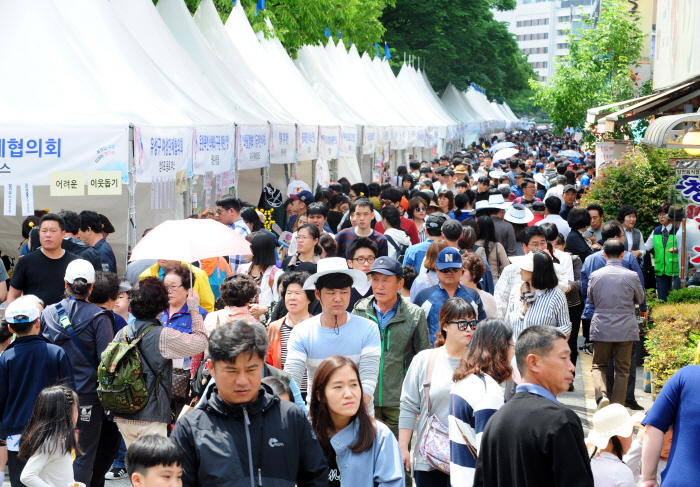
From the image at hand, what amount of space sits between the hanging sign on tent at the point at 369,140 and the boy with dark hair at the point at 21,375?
15.7 m

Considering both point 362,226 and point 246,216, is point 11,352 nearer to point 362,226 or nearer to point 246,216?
point 362,226

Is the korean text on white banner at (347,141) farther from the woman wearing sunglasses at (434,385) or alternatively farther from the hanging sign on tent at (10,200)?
the woman wearing sunglasses at (434,385)

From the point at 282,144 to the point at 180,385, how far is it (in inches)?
350

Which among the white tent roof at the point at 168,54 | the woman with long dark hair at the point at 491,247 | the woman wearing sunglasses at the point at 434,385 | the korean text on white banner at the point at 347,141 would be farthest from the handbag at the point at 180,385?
the korean text on white banner at the point at 347,141

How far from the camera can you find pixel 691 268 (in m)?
10.0

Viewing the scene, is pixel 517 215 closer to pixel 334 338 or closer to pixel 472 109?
pixel 334 338

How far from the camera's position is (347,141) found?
61.5 ft

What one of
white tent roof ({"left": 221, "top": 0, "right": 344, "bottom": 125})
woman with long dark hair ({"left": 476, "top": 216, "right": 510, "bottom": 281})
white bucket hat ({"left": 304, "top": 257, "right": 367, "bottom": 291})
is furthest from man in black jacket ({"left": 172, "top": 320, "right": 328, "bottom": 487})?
white tent roof ({"left": 221, "top": 0, "right": 344, "bottom": 125})

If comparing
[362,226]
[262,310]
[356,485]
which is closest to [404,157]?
[362,226]

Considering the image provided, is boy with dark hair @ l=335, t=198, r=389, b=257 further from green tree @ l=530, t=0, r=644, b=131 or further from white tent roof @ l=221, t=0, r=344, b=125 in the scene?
green tree @ l=530, t=0, r=644, b=131

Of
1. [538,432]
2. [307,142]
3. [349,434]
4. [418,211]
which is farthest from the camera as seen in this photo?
[307,142]

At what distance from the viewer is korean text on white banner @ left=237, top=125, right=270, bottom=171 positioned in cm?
1236

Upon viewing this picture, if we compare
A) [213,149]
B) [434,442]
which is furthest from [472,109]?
[434,442]

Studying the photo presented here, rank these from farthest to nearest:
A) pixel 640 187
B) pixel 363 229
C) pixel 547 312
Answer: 1. pixel 640 187
2. pixel 363 229
3. pixel 547 312
